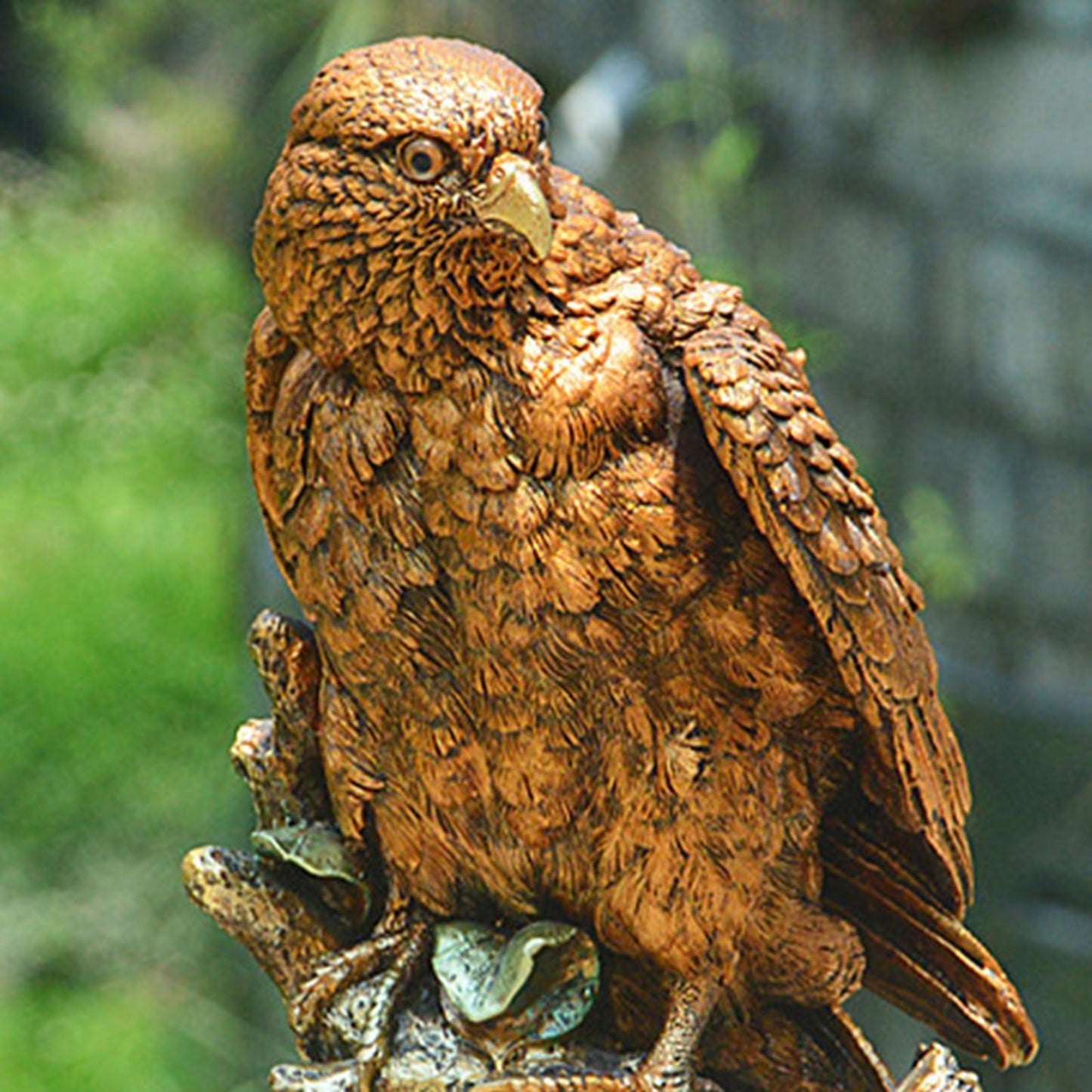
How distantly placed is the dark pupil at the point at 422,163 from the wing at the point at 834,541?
220 mm

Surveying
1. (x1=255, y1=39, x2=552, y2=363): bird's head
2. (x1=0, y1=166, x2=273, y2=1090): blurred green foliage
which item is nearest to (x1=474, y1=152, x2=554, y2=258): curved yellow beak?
(x1=255, y1=39, x2=552, y2=363): bird's head

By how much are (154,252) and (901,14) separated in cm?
321

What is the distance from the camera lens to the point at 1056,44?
272 centimetres

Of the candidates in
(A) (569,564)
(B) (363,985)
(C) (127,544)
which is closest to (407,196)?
(A) (569,564)

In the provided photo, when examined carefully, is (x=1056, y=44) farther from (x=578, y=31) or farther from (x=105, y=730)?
(x=105, y=730)

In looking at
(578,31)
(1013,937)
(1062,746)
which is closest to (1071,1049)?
(1013,937)

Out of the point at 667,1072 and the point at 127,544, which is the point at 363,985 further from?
the point at 127,544

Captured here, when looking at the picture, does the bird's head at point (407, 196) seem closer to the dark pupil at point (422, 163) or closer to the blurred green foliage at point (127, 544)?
the dark pupil at point (422, 163)

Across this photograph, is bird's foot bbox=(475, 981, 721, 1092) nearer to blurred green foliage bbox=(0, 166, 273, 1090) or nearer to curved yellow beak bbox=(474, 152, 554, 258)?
curved yellow beak bbox=(474, 152, 554, 258)

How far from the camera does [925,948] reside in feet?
4.97

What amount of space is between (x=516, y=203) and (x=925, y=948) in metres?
0.69

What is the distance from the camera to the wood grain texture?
127 cm

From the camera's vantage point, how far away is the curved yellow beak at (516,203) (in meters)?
1.22

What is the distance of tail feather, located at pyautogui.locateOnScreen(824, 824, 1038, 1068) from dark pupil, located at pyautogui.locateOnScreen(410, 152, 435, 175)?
62 centimetres
